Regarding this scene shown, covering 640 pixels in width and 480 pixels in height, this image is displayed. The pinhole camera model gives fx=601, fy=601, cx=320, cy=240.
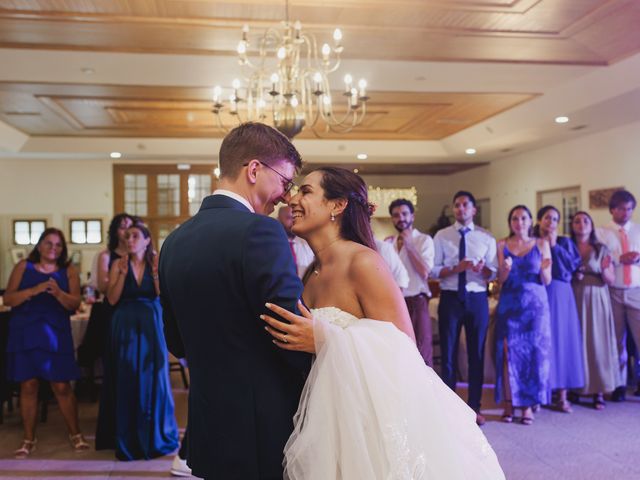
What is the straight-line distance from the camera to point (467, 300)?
4.73 metres

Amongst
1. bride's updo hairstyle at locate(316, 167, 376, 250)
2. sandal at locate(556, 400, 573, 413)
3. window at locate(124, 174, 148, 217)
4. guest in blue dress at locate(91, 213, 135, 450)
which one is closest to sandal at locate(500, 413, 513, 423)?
sandal at locate(556, 400, 573, 413)

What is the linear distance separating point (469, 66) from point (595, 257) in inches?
91.9

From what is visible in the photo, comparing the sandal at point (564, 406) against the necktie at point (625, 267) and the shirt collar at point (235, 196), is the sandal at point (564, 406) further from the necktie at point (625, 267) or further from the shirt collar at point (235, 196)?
the shirt collar at point (235, 196)

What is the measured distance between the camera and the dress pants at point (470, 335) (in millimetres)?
4723

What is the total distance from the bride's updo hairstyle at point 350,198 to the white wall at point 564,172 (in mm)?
8049

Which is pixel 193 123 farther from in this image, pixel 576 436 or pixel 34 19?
pixel 576 436

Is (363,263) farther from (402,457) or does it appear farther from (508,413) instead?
(508,413)

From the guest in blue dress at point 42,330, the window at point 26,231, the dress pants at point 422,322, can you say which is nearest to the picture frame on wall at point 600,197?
the dress pants at point 422,322

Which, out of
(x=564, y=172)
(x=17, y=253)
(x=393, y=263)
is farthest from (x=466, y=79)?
(x=17, y=253)

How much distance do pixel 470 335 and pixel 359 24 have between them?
107 inches

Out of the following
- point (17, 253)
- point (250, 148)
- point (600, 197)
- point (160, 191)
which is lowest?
point (250, 148)

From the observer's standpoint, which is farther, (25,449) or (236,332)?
(25,449)

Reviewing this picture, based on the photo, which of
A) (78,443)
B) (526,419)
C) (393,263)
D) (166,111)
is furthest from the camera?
(166,111)

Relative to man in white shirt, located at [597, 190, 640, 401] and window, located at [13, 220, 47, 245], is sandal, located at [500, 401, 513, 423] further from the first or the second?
window, located at [13, 220, 47, 245]
